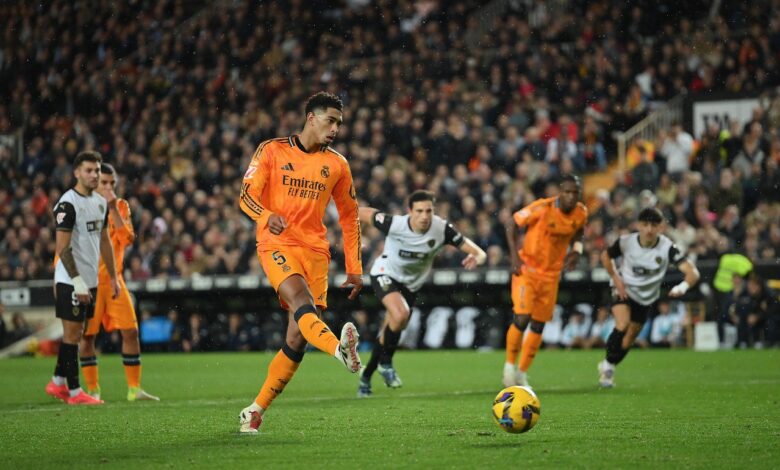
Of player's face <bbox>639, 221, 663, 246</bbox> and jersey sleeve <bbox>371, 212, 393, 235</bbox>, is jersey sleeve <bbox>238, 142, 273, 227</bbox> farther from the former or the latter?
player's face <bbox>639, 221, 663, 246</bbox>

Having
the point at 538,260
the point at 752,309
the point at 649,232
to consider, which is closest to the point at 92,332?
the point at 538,260

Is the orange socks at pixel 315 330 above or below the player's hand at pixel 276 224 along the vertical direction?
below

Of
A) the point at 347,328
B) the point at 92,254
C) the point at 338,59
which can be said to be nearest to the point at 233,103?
the point at 338,59

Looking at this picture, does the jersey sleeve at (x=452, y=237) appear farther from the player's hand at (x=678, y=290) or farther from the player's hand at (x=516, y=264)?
the player's hand at (x=678, y=290)

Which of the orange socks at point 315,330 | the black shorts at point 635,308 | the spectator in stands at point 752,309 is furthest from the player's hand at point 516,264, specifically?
the spectator in stands at point 752,309

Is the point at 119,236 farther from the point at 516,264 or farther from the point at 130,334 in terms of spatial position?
the point at 516,264

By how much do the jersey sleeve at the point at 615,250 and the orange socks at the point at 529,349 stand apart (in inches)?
51.5

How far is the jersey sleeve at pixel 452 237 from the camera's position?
1352 cm

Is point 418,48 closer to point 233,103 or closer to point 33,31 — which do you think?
point 233,103

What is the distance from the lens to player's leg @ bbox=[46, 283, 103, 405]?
11.7m

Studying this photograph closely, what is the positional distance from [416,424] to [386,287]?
4.51m

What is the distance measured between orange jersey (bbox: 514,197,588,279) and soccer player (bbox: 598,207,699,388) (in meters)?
0.56

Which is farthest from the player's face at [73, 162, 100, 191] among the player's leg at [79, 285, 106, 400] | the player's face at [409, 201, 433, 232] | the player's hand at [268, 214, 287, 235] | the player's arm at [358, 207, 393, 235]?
the player's hand at [268, 214, 287, 235]

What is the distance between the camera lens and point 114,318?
1259 cm
